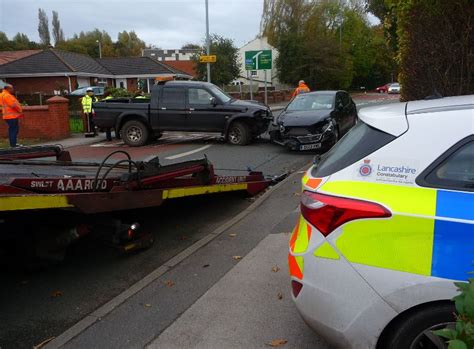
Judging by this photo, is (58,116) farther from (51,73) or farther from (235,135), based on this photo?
(51,73)

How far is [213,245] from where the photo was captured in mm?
5543

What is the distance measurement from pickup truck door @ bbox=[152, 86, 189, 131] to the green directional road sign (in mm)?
11647

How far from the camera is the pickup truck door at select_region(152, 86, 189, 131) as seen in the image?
48.8 ft

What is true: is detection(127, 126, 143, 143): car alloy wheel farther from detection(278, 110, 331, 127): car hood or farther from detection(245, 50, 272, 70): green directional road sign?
detection(245, 50, 272, 70): green directional road sign

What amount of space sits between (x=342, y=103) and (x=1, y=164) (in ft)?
32.1

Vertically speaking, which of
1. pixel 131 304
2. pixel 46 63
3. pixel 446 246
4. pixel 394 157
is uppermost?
pixel 46 63

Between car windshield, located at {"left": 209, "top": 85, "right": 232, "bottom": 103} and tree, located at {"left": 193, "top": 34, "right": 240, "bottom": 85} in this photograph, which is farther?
tree, located at {"left": 193, "top": 34, "right": 240, "bottom": 85}

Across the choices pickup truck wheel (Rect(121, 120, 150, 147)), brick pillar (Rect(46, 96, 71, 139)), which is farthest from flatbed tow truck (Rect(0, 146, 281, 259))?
brick pillar (Rect(46, 96, 71, 139))

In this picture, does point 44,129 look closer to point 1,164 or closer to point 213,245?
point 1,164

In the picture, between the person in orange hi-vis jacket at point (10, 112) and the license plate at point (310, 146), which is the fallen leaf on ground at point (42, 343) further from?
the person in orange hi-vis jacket at point (10, 112)

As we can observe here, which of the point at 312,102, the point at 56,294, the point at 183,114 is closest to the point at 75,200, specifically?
the point at 56,294

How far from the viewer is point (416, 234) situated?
254 centimetres

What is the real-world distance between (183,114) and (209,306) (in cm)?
1125

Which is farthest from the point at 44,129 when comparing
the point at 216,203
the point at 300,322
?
the point at 300,322
